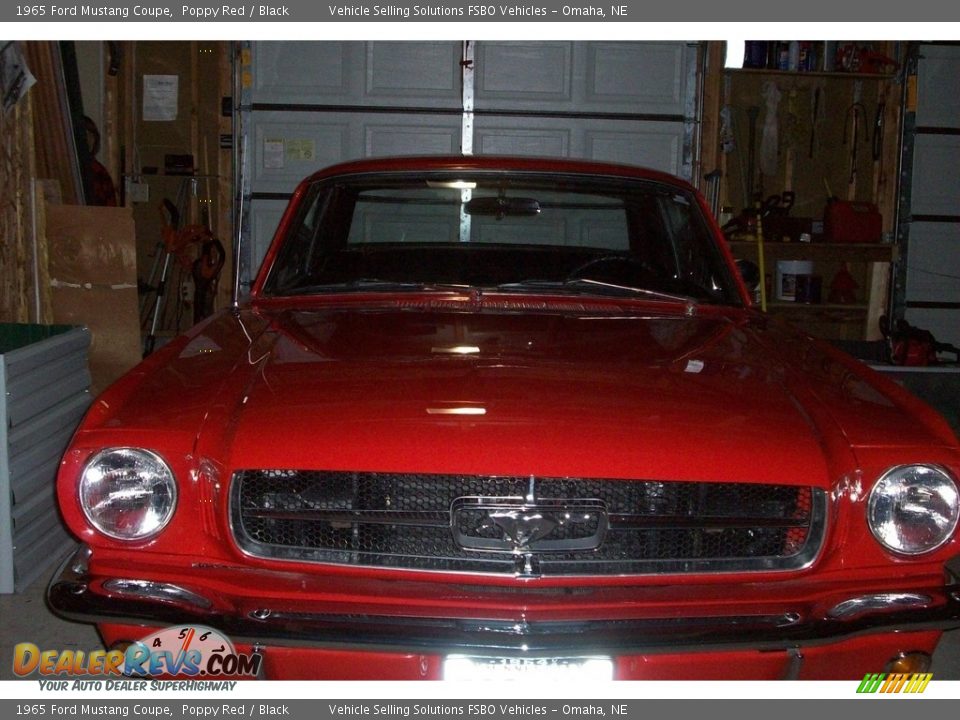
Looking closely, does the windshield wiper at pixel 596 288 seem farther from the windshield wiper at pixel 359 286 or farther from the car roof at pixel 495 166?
the car roof at pixel 495 166

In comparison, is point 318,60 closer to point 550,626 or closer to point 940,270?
point 940,270

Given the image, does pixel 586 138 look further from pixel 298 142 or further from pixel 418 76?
pixel 298 142

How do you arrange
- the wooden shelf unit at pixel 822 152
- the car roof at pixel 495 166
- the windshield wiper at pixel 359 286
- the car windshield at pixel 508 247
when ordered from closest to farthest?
the windshield wiper at pixel 359 286, the car windshield at pixel 508 247, the car roof at pixel 495 166, the wooden shelf unit at pixel 822 152

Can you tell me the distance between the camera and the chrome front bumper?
1952mm

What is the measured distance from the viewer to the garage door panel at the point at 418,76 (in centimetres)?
842

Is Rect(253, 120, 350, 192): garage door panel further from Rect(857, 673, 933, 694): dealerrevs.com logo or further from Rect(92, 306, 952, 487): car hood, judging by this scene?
Rect(857, 673, 933, 694): dealerrevs.com logo

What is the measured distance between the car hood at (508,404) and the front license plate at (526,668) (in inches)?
14.5

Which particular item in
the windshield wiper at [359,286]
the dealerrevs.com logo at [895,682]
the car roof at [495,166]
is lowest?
the dealerrevs.com logo at [895,682]

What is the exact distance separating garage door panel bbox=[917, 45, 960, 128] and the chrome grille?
7.97 metres

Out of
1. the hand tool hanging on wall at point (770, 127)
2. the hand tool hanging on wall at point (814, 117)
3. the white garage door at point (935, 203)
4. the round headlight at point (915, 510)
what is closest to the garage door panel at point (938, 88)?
the white garage door at point (935, 203)

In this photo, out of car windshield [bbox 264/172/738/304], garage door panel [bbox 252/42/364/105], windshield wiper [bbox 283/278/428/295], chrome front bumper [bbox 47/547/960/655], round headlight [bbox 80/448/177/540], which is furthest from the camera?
garage door panel [bbox 252/42/364/105]

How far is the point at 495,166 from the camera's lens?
3.48 m

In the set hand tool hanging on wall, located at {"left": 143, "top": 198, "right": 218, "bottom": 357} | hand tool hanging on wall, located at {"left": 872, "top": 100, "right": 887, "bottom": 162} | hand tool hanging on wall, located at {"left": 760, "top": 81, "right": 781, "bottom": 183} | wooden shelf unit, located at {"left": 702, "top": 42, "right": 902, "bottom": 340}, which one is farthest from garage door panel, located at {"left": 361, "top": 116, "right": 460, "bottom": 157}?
hand tool hanging on wall, located at {"left": 872, "top": 100, "right": 887, "bottom": 162}

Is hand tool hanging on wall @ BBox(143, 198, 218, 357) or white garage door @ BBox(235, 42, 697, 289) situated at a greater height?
white garage door @ BBox(235, 42, 697, 289)
